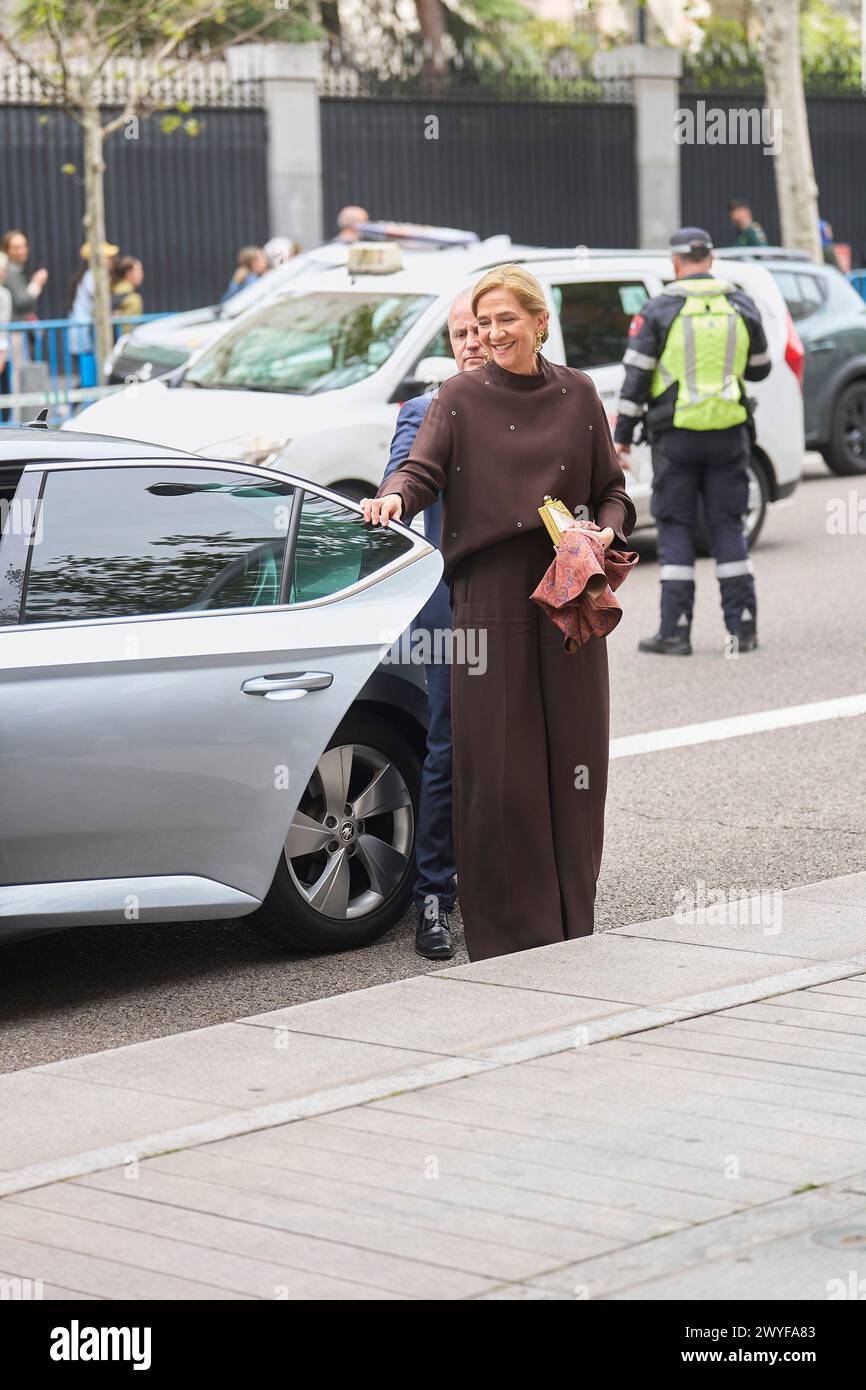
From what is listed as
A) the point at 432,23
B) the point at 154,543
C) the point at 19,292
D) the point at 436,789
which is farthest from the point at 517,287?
the point at 432,23

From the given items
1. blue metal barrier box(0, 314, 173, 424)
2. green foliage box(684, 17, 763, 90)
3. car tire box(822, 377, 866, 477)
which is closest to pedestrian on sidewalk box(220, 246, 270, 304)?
blue metal barrier box(0, 314, 173, 424)

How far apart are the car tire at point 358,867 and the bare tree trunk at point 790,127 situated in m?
19.3

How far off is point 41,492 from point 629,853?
96.7 inches

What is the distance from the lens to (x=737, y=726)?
30.3 ft

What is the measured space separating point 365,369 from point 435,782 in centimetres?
624

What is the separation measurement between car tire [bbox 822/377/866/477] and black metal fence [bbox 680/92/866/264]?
588 inches

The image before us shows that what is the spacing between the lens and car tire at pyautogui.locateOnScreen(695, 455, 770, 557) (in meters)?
13.8

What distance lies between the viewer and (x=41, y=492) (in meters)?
5.73

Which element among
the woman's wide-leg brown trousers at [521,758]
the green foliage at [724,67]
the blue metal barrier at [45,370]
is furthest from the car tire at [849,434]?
the green foliage at [724,67]

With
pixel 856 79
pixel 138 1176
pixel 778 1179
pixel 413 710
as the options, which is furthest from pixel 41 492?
pixel 856 79

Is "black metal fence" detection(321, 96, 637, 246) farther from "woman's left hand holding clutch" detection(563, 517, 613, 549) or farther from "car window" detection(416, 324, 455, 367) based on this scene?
"woman's left hand holding clutch" detection(563, 517, 613, 549)

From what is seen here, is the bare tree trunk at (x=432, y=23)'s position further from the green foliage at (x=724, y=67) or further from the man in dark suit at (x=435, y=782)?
the man in dark suit at (x=435, y=782)

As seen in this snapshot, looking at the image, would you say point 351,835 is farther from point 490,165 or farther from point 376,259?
point 490,165

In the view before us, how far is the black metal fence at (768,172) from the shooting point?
32656mm
